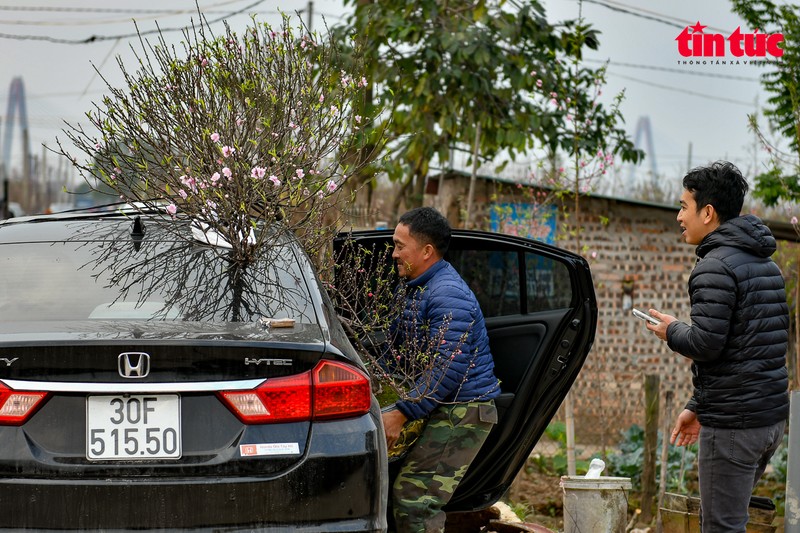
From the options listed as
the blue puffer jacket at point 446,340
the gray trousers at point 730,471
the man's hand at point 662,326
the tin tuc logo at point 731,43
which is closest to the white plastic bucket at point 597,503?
the blue puffer jacket at point 446,340

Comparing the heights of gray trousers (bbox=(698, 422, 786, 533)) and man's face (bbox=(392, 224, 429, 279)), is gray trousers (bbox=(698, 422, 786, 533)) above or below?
below

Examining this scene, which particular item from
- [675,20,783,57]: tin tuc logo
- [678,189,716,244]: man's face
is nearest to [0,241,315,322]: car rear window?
[678,189,716,244]: man's face

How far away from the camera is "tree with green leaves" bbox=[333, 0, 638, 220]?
31.8ft

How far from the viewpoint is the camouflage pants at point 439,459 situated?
14.9 ft

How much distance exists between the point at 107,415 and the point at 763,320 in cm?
262

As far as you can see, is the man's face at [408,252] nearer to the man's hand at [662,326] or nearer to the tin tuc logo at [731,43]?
the man's hand at [662,326]

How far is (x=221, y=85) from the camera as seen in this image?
14.7 feet

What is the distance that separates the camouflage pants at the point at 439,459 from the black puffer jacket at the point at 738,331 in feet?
3.15

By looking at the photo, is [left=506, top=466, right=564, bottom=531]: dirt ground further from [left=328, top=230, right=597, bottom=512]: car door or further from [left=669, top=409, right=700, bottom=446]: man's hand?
[left=669, top=409, right=700, bottom=446]: man's hand

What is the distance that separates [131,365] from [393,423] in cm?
167

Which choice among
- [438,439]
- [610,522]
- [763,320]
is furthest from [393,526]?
[763,320]

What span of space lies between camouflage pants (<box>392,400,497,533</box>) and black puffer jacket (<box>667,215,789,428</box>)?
959mm

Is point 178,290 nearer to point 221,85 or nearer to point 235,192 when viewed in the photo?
point 235,192

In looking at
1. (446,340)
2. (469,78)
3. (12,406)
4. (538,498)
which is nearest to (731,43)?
(469,78)
